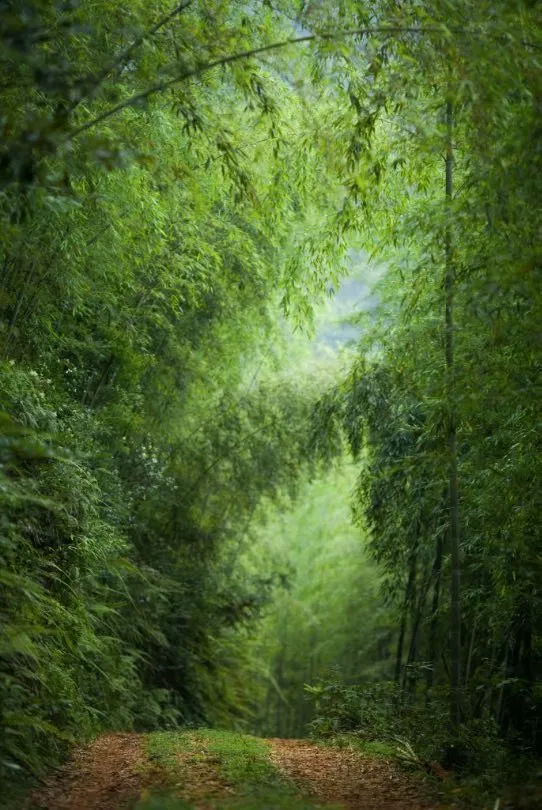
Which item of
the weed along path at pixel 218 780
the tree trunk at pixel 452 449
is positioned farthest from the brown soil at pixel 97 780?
the tree trunk at pixel 452 449

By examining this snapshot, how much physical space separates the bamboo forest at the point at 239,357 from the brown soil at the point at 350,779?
1.6 inches

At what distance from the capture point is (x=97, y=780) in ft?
17.0

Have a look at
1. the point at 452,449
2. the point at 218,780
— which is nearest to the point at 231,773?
the point at 218,780

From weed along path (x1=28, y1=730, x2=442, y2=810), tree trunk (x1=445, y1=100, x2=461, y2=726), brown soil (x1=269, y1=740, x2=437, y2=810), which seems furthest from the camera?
tree trunk (x1=445, y1=100, x2=461, y2=726)

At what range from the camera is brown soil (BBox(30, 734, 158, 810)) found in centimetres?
446

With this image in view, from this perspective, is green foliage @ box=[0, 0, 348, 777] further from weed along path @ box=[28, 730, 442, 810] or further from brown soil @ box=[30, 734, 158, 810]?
weed along path @ box=[28, 730, 442, 810]

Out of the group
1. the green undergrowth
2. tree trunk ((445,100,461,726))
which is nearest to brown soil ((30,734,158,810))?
the green undergrowth

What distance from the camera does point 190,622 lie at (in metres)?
11.5

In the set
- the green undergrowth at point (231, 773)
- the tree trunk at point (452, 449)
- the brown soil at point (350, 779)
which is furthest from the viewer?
the tree trunk at point (452, 449)

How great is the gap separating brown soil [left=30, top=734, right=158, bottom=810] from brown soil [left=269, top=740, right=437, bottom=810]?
3.41 feet

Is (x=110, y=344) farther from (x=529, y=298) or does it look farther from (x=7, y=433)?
(x=529, y=298)

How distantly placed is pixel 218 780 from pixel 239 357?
7648mm

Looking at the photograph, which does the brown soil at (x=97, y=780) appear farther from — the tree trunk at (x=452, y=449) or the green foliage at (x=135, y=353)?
the tree trunk at (x=452, y=449)

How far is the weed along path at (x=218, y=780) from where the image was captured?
4441 mm
